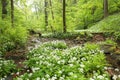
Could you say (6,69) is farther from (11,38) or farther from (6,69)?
(11,38)

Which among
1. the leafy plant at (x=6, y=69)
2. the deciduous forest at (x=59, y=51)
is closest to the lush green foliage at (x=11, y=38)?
the deciduous forest at (x=59, y=51)

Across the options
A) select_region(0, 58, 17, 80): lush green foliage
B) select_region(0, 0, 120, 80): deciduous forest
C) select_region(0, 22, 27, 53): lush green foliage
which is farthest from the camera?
select_region(0, 22, 27, 53): lush green foliage

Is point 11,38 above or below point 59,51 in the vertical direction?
above

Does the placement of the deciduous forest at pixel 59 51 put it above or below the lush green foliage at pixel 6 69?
above

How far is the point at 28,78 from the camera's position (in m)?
7.17

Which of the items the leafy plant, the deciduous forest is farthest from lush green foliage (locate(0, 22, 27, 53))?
the leafy plant

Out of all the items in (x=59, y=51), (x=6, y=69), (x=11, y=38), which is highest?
(x=11, y=38)

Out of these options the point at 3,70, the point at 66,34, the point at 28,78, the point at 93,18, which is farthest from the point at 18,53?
the point at 93,18

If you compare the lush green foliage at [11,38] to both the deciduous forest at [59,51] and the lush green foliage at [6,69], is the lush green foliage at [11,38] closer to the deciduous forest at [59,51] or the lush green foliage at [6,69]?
the deciduous forest at [59,51]

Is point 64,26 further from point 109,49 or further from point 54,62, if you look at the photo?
point 54,62

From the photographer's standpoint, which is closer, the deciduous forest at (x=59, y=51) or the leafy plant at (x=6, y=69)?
the deciduous forest at (x=59, y=51)

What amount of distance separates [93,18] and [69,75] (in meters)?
23.4

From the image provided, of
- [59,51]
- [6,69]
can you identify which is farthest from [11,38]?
[6,69]

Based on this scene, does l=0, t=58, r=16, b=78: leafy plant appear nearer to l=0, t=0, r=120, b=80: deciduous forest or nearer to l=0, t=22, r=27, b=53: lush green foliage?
l=0, t=0, r=120, b=80: deciduous forest
